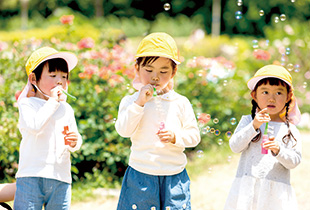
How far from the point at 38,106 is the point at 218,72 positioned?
369 cm

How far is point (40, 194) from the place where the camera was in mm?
2811

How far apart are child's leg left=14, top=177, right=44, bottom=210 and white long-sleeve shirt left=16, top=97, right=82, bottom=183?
4cm

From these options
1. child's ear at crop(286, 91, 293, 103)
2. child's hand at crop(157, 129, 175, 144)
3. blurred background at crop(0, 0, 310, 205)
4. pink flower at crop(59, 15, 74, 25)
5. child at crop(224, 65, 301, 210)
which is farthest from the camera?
pink flower at crop(59, 15, 74, 25)

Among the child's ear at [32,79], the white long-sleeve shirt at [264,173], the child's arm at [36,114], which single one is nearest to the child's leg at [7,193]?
the child's arm at [36,114]

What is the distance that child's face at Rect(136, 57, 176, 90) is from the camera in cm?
278

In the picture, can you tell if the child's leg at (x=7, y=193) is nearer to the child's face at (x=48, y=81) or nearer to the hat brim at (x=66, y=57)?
the child's face at (x=48, y=81)

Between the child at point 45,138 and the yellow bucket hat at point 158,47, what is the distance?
21.2 inches

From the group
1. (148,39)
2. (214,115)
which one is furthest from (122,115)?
(214,115)

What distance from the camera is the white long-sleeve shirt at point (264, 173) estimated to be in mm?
2904

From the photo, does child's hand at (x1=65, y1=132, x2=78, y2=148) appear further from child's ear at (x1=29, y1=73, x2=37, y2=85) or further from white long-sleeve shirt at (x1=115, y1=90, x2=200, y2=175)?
child's ear at (x1=29, y1=73, x2=37, y2=85)

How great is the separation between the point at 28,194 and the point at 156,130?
0.83 metres

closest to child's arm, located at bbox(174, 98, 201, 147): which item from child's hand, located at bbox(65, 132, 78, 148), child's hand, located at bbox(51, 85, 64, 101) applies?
child's hand, located at bbox(65, 132, 78, 148)

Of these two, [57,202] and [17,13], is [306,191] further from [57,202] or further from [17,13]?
[17,13]

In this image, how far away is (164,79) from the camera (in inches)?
110
